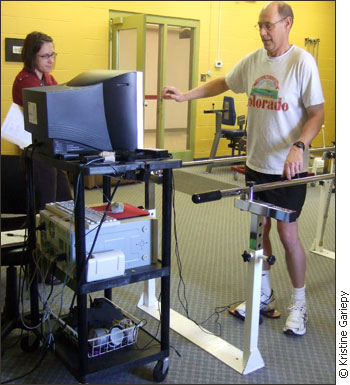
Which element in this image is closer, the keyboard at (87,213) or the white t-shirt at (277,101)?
the keyboard at (87,213)

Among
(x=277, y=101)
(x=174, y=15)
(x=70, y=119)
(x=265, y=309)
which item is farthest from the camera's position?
(x=174, y=15)

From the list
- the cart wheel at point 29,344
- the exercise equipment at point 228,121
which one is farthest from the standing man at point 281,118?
the exercise equipment at point 228,121

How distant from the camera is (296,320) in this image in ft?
7.62

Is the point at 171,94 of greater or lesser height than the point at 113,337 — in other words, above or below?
above

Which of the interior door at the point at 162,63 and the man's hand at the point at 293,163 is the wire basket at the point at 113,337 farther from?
the interior door at the point at 162,63

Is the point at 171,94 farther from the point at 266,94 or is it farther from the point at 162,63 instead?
the point at 162,63

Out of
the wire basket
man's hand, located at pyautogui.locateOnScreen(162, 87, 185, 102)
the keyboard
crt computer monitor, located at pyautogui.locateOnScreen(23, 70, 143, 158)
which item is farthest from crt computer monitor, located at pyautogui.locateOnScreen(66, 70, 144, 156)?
the wire basket

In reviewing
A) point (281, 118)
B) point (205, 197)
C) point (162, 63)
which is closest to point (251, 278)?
point (205, 197)

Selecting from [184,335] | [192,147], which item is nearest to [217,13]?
[192,147]

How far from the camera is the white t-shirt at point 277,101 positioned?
2133 millimetres

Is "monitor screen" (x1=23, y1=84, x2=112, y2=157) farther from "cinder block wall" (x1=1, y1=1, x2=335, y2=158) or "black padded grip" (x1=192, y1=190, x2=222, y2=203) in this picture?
"cinder block wall" (x1=1, y1=1, x2=335, y2=158)

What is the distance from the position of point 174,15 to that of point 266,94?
14.4ft

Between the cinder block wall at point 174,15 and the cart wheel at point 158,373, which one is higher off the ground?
the cinder block wall at point 174,15

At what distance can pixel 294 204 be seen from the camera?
90.5 inches
